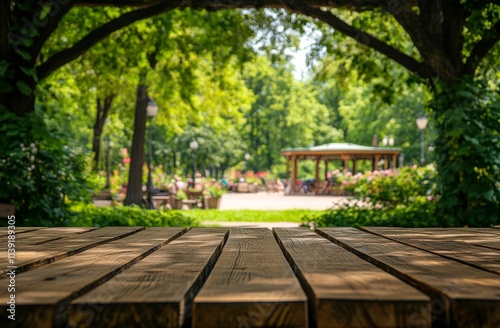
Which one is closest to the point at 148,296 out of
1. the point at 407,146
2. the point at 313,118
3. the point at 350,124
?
the point at 407,146

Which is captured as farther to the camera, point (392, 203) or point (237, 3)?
point (392, 203)

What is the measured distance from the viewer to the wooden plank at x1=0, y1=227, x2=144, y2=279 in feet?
5.78

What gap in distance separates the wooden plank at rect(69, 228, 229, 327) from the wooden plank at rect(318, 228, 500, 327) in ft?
1.77

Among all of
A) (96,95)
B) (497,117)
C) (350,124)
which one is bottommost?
(497,117)

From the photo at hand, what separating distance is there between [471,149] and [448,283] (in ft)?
22.8

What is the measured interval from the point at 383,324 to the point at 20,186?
6.97 meters

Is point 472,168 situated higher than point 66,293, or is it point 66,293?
point 472,168

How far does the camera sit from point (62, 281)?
142 cm

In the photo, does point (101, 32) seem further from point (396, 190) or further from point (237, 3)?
point (396, 190)

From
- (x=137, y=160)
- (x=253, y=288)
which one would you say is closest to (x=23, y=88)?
(x=253, y=288)

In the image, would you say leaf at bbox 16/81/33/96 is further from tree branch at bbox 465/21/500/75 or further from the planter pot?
the planter pot

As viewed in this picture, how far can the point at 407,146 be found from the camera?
143 ft

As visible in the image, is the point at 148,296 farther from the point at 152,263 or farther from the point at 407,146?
the point at 407,146

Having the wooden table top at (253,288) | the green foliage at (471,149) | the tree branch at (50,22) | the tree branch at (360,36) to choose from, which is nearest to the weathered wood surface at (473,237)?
the wooden table top at (253,288)
